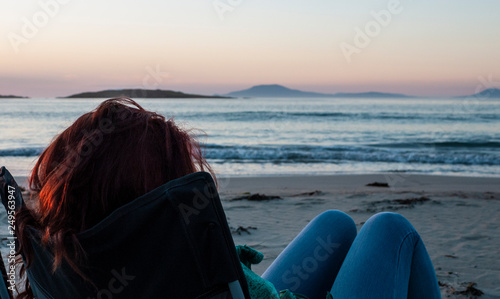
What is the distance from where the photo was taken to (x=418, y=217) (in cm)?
562

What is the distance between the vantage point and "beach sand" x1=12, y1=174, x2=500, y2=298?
3.82m

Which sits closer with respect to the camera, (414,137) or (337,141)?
(337,141)

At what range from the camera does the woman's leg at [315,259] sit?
80.6 inches

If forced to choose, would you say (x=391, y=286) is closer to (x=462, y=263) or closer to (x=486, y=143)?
(x=462, y=263)

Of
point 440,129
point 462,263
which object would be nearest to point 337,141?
point 440,129

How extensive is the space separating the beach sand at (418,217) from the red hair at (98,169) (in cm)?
272

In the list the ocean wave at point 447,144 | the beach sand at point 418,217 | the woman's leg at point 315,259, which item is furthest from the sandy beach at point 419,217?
the ocean wave at point 447,144

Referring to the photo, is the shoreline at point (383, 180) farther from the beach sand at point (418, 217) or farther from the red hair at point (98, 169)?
the red hair at point (98, 169)

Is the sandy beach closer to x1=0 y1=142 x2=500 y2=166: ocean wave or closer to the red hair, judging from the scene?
the red hair

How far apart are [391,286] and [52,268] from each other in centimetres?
128

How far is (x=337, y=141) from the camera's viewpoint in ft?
63.4

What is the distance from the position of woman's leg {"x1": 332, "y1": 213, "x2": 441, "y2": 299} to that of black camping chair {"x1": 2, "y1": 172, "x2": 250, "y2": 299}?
0.87 metres

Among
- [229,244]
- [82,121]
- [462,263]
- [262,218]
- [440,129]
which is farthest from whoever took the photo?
[440,129]

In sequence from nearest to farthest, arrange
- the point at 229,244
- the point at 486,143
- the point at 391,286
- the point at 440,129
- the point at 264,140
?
the point at 229,244
the point at 391,286
the point at 486,143
the point at 264,140
the point at 440,129
